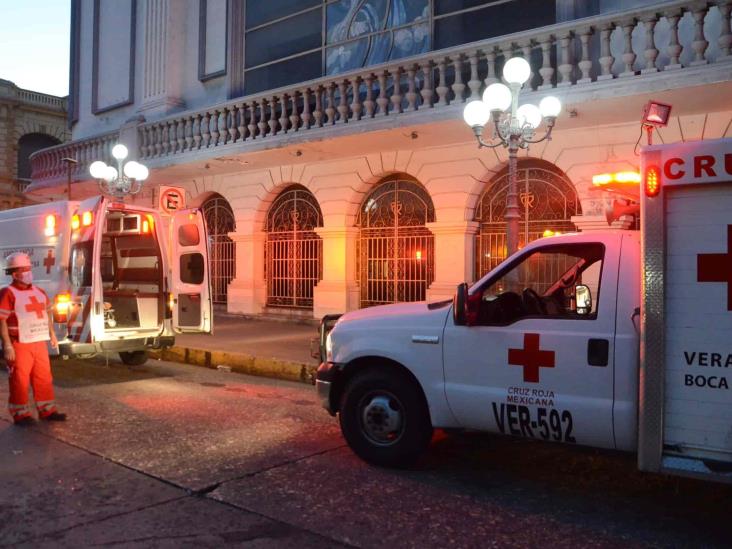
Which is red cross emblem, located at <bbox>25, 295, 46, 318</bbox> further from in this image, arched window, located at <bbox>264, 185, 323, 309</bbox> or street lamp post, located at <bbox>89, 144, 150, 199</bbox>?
arched window, located at <bbox>264, 185, 323, 309</bbox>

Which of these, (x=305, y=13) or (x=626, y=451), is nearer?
(x=626, y=451)

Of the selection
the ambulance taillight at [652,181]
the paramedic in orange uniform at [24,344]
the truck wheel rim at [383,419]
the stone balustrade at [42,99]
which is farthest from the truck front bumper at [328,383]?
the stone balustrade at [42,99]

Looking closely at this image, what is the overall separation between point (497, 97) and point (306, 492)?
5.85m

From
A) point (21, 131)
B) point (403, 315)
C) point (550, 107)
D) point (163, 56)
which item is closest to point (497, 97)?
point (550, 107)

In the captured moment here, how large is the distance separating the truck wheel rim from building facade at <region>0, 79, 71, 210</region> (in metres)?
35.0

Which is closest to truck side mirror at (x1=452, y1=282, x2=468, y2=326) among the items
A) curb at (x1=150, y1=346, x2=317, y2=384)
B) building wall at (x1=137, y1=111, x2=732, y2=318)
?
curb at (x1=150, y1=346, x2=317, y2=384)

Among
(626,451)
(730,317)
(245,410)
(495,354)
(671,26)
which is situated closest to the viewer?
(730,317)

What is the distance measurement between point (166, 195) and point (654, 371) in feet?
30.7

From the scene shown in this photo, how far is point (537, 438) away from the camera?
4523 mm

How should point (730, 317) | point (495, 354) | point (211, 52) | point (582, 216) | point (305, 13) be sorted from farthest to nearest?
1. point (211, 52)
2. point (305, 13)
3. point (582, 216)
4. point (495, 354)
5. point (730, 317)

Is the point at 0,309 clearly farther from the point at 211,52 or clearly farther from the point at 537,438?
the point at 211,52

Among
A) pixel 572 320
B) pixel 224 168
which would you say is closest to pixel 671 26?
pixel 572 320

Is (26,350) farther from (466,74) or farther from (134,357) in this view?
(466,74)

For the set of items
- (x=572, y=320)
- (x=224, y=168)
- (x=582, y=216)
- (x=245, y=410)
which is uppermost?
(x=224, y=168)
